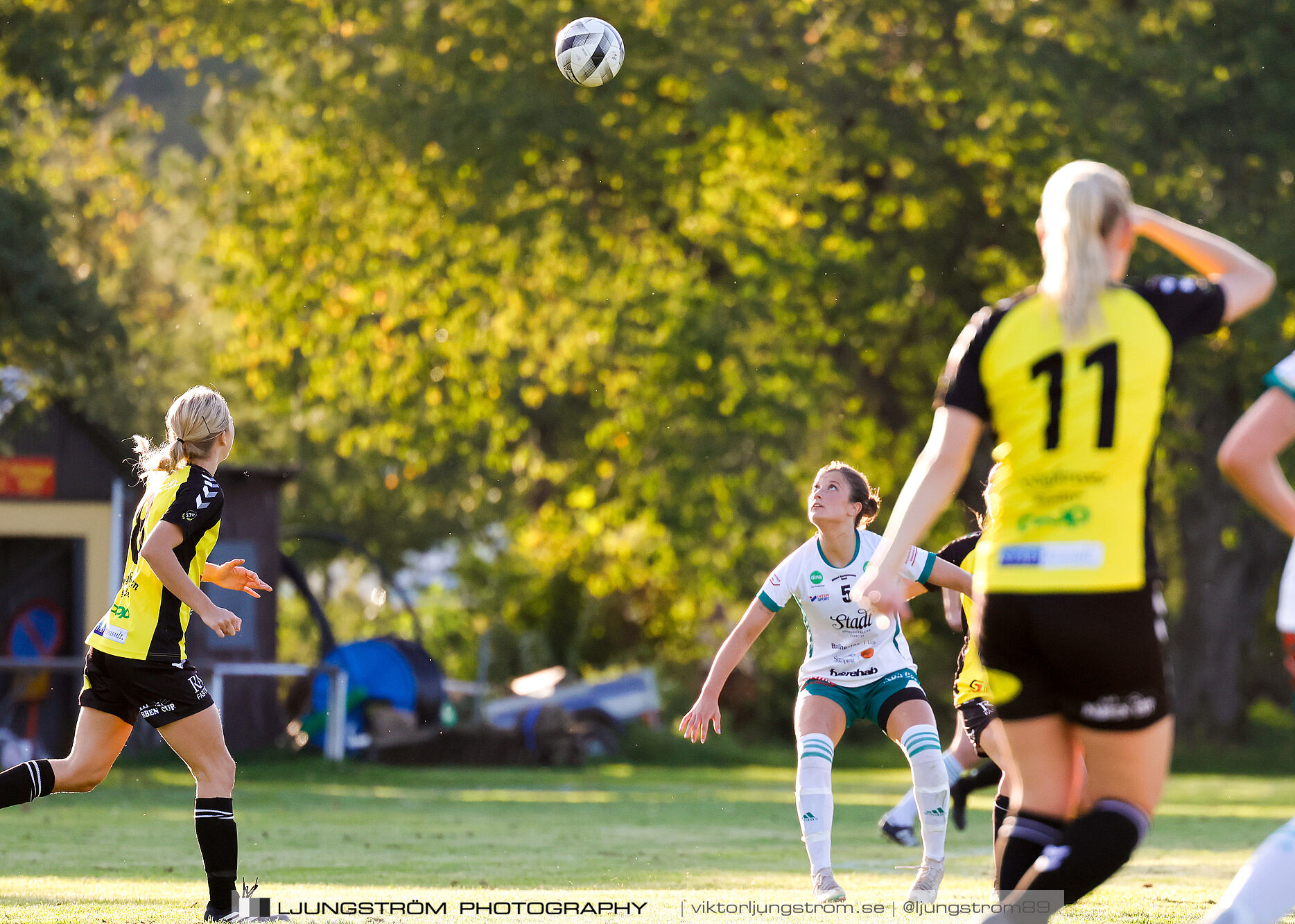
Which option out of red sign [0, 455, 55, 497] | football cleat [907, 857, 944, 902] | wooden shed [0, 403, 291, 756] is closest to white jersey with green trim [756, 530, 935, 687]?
football cleat [907, 857, 944, 902]

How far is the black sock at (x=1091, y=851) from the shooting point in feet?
13.2

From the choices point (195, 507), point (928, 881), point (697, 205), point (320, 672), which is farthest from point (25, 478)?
point (928, 881)

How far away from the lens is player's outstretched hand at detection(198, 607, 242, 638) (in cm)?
621

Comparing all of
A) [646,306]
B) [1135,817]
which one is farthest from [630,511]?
[1135,817]

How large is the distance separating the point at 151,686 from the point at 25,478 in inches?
618

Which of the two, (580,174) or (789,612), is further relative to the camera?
(789,612)

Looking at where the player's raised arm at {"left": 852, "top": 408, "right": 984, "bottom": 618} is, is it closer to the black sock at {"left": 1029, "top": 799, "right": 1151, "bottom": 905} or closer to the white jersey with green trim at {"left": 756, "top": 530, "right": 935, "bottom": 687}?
the black sock at {"left": 1029, "top": 799, "right": 1151, "bottom": 905}

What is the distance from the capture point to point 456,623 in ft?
128

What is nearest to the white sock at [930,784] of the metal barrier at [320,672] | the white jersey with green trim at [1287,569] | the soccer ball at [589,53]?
the white jersey with green trim at [1287,569]

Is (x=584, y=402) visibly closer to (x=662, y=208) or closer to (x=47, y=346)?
(x=662, y=208)

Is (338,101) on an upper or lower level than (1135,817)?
upper

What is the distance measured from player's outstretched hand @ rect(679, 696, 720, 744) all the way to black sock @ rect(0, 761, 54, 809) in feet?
7.98

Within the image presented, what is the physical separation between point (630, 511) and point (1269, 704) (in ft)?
72.7

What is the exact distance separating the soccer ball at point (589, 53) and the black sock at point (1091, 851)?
37.5 ft
